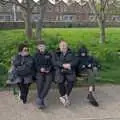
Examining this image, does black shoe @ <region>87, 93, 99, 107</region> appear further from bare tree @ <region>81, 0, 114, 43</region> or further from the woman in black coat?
bare tree @ <region>81, 0, 114, 43</region>

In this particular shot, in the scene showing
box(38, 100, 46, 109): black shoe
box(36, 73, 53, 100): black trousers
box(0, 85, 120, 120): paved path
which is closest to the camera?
box(0, 85, 120, 120): paved path

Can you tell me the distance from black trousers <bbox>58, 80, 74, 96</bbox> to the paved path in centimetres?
26

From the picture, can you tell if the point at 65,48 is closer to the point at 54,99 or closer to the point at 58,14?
the point at 54,99

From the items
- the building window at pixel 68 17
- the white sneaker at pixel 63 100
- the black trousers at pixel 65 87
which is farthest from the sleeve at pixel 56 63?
the building window at pixel 68 17

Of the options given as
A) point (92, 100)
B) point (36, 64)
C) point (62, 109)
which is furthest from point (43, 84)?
point (92, 100)

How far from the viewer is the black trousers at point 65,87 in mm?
8547

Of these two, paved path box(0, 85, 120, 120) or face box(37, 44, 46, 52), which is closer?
paved path box(0, 85, 120, 120)

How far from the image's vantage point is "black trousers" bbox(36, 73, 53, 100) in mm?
8367

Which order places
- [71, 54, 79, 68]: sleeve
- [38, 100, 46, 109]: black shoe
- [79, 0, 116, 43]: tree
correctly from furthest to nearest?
1. [79, 0, 116, 43]: tree
2. [71, 54, 79, 68]: sleeve
3. [38, 100, 46, 109]: black shoe

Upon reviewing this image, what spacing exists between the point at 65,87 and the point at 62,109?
59 cm

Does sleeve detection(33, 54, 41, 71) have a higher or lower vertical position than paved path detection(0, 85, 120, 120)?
higher

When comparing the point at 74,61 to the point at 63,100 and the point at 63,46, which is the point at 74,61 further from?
the point at 63,100

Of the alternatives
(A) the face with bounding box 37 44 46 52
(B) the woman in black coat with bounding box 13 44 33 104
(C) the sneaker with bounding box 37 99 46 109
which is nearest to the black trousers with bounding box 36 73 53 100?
(C) the sneaker with bounding box 37 99 46 109

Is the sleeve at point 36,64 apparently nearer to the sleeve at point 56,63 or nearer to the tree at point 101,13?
the sleeve at point 56,63
